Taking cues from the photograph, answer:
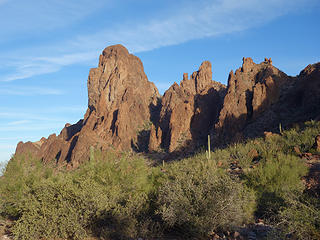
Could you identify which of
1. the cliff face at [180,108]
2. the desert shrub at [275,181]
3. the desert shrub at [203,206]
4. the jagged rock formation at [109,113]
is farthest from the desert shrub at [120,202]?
the jagged rock formation at [109,113]

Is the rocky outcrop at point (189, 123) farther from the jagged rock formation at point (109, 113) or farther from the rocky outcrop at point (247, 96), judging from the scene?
the jagged rock formation at point (109, 113)

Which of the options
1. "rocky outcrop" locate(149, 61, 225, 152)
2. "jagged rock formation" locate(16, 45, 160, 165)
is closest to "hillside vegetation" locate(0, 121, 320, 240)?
"rocky outcrop" locate(149, 61, 225, 152)

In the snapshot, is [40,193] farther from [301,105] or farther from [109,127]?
[109,127]

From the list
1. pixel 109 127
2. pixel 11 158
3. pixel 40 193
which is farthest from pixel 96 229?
pixel 109 127

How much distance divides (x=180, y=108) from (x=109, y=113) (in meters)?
24.7

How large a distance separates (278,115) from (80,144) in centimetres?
4612

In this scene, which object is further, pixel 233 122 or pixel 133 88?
pixel 133 88

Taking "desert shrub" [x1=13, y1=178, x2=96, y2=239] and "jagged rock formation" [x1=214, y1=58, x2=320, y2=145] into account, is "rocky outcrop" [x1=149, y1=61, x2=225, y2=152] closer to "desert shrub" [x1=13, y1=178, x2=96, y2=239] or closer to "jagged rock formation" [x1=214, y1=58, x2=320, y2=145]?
"jagged rock formation" [x1=214, y1=58, x2=320, y2=145]

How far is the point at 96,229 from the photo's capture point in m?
8.12

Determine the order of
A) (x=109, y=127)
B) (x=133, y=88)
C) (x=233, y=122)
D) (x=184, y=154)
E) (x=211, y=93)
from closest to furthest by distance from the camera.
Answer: (x=233, y=122) < (x=184, y=154) < (x=211, y=93) < (x=109, y=127) < (x=133, y=88)

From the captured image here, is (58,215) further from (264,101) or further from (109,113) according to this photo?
(109,113)

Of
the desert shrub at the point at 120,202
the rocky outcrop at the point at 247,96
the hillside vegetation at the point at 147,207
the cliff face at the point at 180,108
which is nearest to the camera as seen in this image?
the hillside vegetation at the point at 147,207

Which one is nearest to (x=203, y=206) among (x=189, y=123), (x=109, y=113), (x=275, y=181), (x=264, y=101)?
(x=275, y=181)

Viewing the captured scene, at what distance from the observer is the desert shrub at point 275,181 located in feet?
31.6
